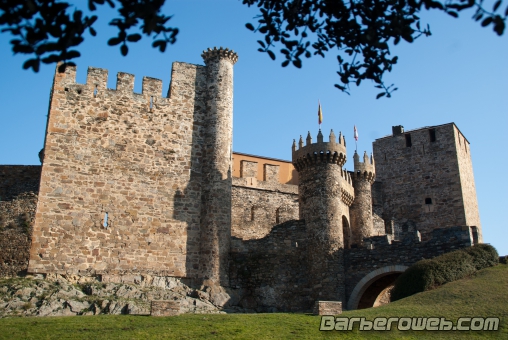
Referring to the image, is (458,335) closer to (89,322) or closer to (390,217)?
(89,322)

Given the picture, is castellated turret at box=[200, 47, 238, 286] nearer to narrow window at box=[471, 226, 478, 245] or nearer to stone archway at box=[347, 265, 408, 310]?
stone archway at box=[347, 265, 408, 310]

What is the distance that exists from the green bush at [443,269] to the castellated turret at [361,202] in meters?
8.60

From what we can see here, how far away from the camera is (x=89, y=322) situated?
622 inches

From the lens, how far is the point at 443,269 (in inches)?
813

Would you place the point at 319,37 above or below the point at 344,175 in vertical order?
below

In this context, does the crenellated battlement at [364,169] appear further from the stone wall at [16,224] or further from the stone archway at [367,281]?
the stone wall at [16,224]

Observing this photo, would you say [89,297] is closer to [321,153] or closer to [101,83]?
[101,83]

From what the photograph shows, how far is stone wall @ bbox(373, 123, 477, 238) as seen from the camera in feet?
115

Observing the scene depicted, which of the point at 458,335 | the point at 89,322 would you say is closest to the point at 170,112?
the point at 89,322

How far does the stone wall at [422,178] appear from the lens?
35094 mm

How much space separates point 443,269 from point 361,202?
10753 millimetres

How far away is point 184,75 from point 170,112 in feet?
6.08

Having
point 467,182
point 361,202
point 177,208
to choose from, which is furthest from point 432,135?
point 177,208

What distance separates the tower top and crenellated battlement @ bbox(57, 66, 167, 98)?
239 cm
